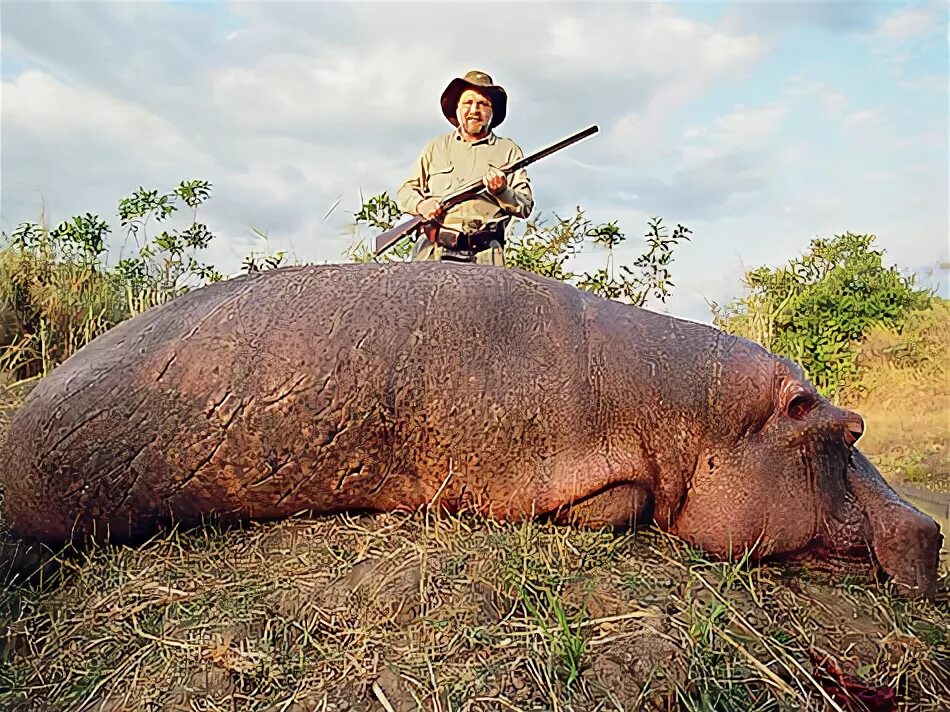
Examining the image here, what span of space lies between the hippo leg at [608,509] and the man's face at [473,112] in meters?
2.96

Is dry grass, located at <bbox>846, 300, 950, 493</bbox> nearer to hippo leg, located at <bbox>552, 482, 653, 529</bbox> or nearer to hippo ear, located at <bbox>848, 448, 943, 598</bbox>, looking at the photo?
hippo ear, located at <bbox>848, 448, 943, 598</bbox>

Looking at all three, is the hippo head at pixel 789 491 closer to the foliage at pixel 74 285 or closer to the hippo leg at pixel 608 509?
the hippo leg at pixel 608 509

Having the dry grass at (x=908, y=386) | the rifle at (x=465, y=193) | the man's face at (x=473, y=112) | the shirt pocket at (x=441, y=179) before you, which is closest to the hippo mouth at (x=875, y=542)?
the rifle at (x=465, y=193)

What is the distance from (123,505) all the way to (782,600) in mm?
2031

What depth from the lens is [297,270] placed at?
10.6ft

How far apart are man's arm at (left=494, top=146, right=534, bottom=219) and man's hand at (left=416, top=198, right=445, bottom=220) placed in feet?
1.04

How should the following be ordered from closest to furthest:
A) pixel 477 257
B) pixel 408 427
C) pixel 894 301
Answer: pixel 408 427
pixel 477 257
pixel 894 301

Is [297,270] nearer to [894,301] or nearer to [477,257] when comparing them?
[477,257]

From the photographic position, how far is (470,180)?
5062 mm

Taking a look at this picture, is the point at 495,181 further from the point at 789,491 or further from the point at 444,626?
the point at 444,626

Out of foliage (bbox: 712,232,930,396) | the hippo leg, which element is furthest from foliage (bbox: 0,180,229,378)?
foliage (bbox: 712,232,930,396)

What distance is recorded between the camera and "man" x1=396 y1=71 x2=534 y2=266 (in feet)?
A: 15.8

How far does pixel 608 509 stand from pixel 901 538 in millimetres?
987

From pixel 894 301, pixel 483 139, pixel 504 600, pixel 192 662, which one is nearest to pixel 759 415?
pixel 504 600
